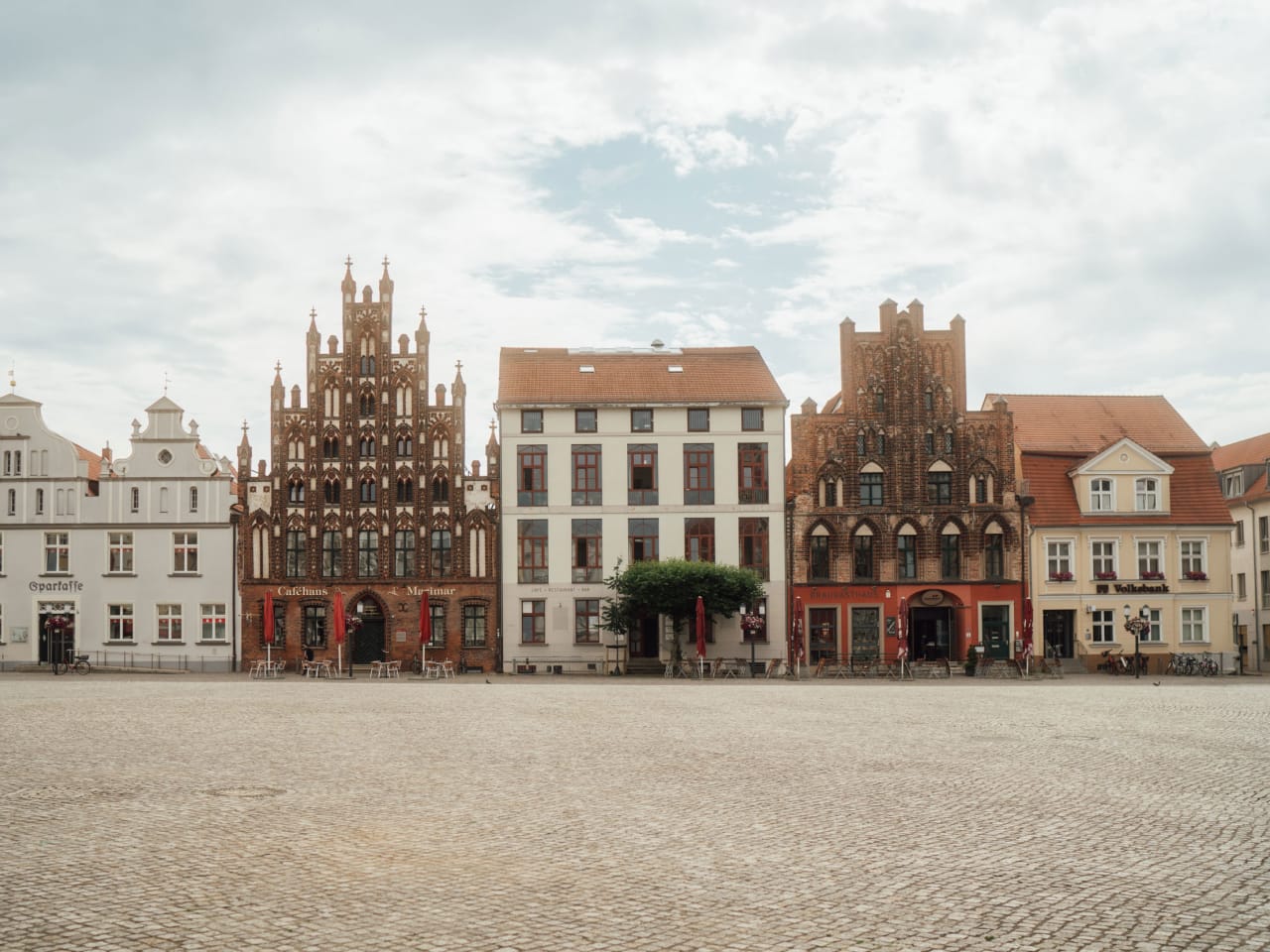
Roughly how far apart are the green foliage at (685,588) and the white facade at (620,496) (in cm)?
373

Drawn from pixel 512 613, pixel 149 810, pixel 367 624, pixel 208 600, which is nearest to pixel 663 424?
pixel 512 613

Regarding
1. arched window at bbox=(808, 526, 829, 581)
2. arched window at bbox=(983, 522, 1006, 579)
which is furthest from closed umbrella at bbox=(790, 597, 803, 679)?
arched window at bbox=(983, 522, 1006, 579)

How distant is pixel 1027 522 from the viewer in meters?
60.3

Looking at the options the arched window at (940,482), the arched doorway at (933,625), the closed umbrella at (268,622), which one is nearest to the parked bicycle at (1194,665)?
the arched doorway at (933,625)

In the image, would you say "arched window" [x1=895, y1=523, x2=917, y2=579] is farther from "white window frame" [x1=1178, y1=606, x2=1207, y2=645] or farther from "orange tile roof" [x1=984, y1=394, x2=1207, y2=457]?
"white window frame" [x1=1178, y1=606, x2=1207, y2=645]

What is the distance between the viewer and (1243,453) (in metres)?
71.8

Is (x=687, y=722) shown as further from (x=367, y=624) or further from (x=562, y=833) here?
(x=367, y=624)

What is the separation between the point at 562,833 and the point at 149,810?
5115 mm

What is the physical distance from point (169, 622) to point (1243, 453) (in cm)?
5534

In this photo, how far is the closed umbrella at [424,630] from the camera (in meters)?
55.2

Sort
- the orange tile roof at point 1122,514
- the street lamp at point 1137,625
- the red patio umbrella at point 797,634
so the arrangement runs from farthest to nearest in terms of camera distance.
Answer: the orange tile roof at point 1122,514, the red patio umbrella at point 797,634, the street lamp at point 1137,625

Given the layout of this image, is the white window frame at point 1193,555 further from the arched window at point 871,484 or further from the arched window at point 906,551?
the arched window at point 871,484

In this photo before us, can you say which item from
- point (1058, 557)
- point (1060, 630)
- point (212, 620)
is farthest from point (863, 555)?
point (212, 620)

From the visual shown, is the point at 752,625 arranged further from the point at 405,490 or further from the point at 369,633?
the point at 369,633
